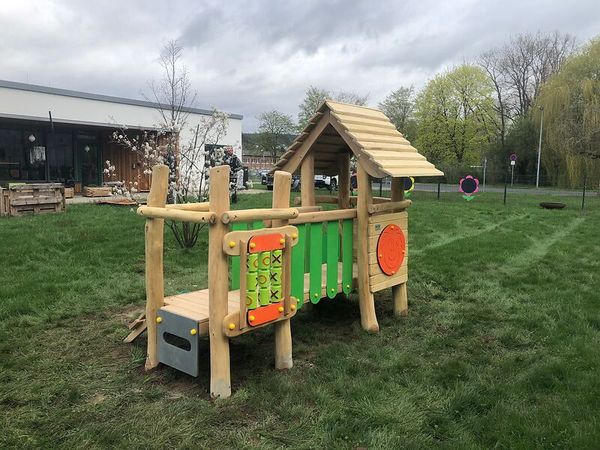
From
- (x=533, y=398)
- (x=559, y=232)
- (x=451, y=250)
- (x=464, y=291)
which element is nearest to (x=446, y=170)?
(x=559, y=232)

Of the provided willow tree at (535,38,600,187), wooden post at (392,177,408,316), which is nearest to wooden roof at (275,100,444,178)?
wooden post at (392,177,408,316)

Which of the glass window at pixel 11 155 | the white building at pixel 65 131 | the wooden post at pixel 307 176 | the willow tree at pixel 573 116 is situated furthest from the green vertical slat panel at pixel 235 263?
the willow tree at pixel 573 116

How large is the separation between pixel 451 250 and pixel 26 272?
675 cm

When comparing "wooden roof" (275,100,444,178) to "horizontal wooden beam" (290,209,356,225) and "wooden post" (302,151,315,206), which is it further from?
"horizontal wooden beam" (290,209,356,225)

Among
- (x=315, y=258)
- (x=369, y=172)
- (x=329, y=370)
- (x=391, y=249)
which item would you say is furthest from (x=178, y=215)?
(x=391, y=249)

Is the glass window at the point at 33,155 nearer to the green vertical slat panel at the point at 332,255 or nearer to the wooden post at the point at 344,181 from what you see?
the wooden post at the point at 344,181

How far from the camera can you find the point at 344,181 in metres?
5.79

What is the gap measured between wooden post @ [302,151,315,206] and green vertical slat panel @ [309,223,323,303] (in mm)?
911

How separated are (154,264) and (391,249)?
247 cm

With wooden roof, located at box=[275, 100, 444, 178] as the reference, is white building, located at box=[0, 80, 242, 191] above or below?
above

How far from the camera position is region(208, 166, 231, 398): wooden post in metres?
3.27

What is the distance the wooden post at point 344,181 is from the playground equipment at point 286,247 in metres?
0.01

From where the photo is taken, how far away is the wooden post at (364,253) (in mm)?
4703

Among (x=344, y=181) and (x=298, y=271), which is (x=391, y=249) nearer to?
(x=344, y=181)
